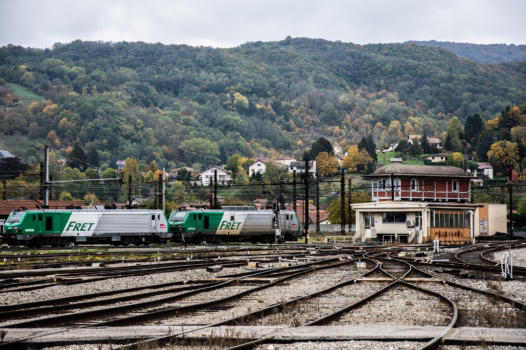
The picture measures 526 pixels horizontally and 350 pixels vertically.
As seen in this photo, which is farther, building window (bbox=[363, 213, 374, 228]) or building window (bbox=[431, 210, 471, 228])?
building window (bbox=[363, 213, 374, 228])

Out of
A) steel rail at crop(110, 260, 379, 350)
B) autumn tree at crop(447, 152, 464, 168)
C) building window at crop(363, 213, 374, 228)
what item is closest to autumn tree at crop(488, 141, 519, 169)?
autumn tree at crop(447, 152, 464, 168)

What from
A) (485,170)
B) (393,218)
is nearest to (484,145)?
(485,170)

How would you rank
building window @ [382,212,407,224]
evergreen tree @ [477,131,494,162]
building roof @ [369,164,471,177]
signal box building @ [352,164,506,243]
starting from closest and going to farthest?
signal box building @ [352,164,506,243]
building window @ [382,212,407,224]
building roof @ [369,164,471,177]
evergreen tree @ [477,131,494,162]

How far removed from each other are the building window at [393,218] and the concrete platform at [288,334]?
42.7m

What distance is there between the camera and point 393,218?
171ft

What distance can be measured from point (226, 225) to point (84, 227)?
37.8ft

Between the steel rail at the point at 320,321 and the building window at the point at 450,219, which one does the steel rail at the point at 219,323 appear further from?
the building window at the point at 450,219

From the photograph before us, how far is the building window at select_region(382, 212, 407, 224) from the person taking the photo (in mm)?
51688

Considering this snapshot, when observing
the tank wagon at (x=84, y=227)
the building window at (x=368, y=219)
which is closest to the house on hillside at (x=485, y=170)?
the building window at (x=368, y=219)

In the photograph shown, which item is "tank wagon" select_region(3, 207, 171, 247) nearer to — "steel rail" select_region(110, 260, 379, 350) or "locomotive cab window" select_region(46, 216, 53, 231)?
"locomotive cab window" select_region(46, 216, 53, 231)

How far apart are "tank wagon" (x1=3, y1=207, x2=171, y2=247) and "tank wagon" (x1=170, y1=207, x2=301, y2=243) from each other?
1490 mm

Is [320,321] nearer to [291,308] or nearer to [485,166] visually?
[291,308]

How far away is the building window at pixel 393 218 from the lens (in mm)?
51688

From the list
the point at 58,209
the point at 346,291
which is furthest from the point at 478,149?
the point at 346,291
